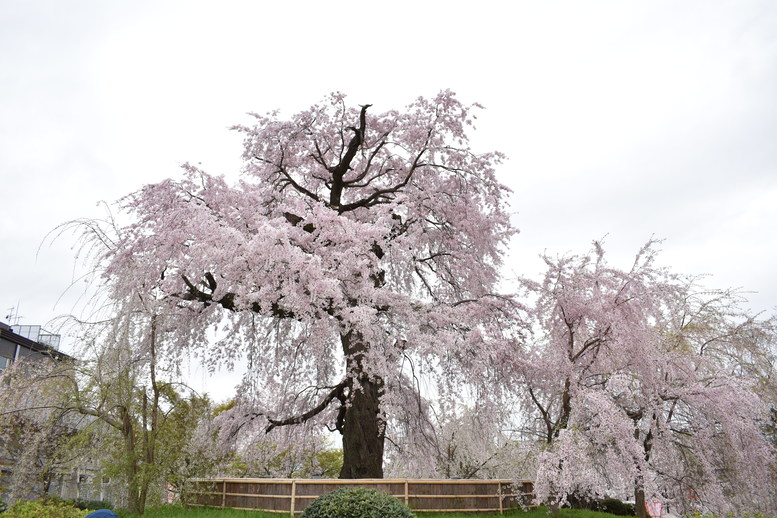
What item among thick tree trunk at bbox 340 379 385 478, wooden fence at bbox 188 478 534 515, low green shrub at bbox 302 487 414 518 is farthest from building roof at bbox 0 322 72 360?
low green shrub at bbox 302 487 414 518

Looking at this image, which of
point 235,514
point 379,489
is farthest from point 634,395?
Result: point 235,514

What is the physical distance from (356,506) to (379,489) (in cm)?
387

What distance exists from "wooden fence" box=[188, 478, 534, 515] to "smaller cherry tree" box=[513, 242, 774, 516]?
157 cm

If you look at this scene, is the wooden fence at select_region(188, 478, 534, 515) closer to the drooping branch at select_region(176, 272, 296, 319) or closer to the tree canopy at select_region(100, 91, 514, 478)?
the tree canopy at select_region(100, 91, 514, 478)

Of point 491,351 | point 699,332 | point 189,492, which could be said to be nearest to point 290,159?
point 491,351

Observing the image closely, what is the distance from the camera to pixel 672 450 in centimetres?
1523

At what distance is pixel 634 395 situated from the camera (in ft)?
48.8

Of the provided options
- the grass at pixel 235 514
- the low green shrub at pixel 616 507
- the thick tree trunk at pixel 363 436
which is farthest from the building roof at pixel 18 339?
the low green shrub at pixel 616 507

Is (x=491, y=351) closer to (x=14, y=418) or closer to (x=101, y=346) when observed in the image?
(x=101, y=346)

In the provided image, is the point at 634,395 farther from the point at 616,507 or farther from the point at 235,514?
the point at 235,514

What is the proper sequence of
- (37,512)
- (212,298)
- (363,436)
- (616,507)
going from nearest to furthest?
1. (37,512)
2. (212,298)
3. (363,436)
4. (616,507)

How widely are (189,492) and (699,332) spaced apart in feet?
47.6

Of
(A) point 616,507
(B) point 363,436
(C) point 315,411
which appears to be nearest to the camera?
(B) point 363,436

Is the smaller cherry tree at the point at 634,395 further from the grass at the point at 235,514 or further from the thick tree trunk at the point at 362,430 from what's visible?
the thick tree trunk at the point at 362,430
